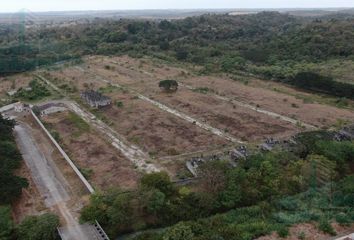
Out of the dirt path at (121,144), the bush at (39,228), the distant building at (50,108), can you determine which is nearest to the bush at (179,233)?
the bush at (39,228)

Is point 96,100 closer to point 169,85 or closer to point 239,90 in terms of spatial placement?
point 169,85

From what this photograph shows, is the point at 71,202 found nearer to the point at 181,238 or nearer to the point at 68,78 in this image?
the point at 181,238

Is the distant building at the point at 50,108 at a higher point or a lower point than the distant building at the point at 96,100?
lower

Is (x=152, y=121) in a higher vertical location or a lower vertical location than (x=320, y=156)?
lower

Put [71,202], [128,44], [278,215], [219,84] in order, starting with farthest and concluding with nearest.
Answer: [128,44] → [219,84] → [71,202] → [278,215]

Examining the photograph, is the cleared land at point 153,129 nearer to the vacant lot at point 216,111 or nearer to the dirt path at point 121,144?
the dirt path at point 121,144

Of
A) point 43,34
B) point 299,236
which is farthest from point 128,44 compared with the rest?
point 299,236

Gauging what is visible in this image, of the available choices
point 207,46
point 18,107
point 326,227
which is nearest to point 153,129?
point 18,107
